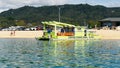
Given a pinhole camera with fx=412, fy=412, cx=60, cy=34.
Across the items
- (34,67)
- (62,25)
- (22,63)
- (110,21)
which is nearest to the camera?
(34,67)

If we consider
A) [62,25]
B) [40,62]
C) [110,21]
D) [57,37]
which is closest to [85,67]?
[40,62]

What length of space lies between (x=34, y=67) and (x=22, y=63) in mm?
2747

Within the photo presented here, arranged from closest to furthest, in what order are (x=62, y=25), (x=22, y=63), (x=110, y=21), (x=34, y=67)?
(x=34, y=67) < (x=22, y=63) < (x=62, y=25) < (x=110, y=21)

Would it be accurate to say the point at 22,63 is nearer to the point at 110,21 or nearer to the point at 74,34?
the point at 74,34

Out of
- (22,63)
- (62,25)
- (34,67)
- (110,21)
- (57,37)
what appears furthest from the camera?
(110,21)

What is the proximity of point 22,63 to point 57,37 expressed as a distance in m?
47.8

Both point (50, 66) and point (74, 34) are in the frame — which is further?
point (74, 34)

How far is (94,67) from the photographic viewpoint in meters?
30.0

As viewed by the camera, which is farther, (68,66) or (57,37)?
(57,37)

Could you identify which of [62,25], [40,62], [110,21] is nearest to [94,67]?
[40,62]

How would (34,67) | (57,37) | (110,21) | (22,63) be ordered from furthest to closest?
1. (110,21)
2. (57,37)
3. (22,63)
4. (34,67)

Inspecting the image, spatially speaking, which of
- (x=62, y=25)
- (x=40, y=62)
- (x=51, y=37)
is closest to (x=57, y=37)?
(x=51, y=37)

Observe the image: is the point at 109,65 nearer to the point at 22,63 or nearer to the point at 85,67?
the point at 85,67

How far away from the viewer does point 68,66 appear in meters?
30.5
